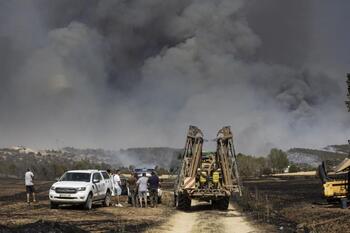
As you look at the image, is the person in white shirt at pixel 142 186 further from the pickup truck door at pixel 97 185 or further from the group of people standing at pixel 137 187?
the pickup truck door at pixel 97 185

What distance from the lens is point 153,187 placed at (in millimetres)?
31344

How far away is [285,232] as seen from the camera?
59.9 feet

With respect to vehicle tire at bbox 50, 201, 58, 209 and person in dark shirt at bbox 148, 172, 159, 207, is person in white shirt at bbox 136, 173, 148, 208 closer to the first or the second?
person in dark shirt at bbox 148, 172, 159, 207

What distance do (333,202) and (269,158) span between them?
166 meters

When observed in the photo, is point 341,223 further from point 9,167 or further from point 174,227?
point 9,167

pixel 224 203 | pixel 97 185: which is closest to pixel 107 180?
pixel 97 185

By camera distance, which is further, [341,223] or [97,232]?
[341,223]

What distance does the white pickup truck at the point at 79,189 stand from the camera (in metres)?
27.5

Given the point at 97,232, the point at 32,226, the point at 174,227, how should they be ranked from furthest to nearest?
the point at 174,227, the point at 97,232, the point at 32,226

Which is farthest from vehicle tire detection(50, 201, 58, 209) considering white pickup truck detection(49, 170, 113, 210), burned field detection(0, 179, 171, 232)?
burned field detection(0, 179, 171, 232)

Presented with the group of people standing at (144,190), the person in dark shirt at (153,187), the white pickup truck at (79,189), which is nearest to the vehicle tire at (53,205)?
the white pickup truck at (79,189)

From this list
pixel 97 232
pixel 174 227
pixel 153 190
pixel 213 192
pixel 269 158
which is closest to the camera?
pixel 97 232

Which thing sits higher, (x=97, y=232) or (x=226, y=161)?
(x=226, y=161)

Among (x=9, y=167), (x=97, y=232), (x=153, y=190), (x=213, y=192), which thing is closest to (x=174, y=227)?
(x=97, y=232)
